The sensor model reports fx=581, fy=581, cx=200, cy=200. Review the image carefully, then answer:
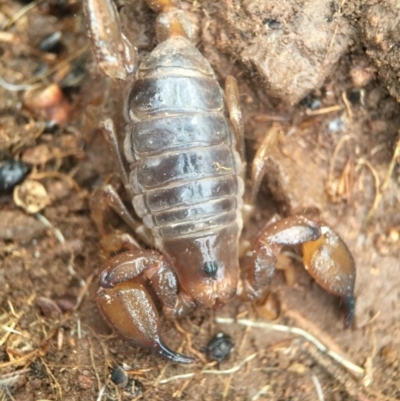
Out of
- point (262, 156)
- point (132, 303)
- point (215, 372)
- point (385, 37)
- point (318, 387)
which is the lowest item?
point (318, 387)

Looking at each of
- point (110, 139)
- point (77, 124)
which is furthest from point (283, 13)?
point (77, 124)

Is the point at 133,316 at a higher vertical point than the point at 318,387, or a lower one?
higher

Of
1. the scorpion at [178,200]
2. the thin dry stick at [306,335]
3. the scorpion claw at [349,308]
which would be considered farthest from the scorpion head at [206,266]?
the scorpion claw at [349,308]

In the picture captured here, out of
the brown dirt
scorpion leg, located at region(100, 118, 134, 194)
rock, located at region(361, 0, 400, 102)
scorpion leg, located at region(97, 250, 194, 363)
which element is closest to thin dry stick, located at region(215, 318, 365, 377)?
the brown dirt

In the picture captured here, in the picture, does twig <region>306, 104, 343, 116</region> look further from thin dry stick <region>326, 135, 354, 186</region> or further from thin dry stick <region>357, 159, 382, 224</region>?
thin dry stick <region>357, 159, 382, 224</region>

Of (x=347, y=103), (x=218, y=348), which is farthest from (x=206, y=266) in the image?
(x=347, y=103)

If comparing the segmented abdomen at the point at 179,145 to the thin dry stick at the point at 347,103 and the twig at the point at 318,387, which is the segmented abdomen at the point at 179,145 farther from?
the twig at the point at 318,387

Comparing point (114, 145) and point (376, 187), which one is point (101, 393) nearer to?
point (114, 145)

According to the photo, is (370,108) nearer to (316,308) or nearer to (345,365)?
(316,308)

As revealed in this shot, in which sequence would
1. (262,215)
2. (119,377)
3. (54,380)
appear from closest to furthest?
(54,380) → (119,377) → (262,215)
